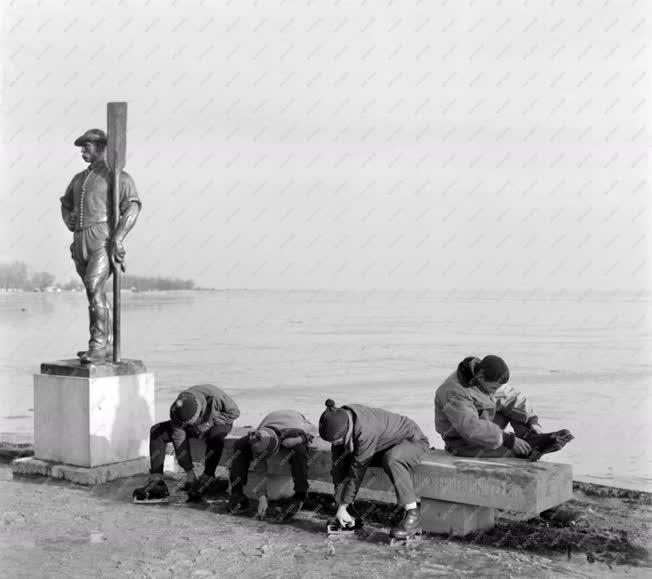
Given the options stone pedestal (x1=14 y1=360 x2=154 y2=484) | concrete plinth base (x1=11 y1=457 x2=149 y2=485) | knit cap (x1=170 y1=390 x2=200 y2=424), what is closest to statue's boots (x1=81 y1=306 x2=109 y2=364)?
stone pedestal (x1=14 y1=360 x2=154 y2=484)

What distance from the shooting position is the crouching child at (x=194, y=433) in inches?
265

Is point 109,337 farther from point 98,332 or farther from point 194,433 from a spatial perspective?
point 194,433

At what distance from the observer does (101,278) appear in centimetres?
780

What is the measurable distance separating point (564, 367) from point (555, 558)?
15.5 m

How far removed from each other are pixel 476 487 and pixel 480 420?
1.58ft

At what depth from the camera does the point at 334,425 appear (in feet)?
18.4

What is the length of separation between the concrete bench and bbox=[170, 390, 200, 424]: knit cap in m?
1.43

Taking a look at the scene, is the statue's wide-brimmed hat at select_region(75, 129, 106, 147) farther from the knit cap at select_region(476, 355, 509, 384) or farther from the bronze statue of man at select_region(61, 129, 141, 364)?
the knit cap at select_region(476, 355, 509, 384)

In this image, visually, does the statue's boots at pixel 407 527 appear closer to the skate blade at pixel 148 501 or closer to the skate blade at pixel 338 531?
the skate blade at pixel 338 531

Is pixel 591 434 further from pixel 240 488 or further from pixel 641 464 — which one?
pixel 240 488

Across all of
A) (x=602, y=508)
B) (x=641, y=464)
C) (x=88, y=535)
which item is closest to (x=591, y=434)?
(x=641, y=464)

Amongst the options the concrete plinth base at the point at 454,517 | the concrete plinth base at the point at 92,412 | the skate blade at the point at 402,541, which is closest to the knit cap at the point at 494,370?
the concrete plinth base at the point at 454,517

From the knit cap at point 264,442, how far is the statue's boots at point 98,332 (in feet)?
6.60

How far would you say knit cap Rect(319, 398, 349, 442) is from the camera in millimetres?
5621
